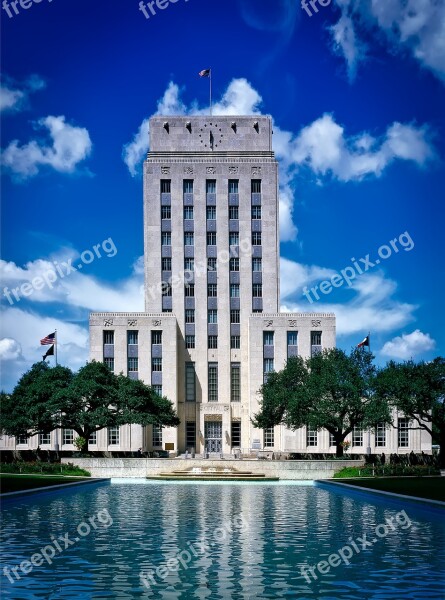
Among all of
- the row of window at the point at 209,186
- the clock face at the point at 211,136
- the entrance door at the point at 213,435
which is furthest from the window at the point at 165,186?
the entrance door at the point at 213,435

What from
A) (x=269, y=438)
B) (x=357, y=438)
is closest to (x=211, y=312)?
(x=269, y=438)

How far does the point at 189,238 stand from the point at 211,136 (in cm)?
1267

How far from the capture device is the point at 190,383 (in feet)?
283

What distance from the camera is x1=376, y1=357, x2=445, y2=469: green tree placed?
54531mm

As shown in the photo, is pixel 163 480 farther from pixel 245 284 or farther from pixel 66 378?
pixel 245 284

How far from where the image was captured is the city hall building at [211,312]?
271 feet

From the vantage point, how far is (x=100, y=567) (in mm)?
16781

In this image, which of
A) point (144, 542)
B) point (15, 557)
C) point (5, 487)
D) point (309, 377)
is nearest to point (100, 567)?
point (15, 557)

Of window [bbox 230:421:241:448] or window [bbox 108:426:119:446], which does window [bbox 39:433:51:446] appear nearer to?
window [bbox 108:426:119:446]

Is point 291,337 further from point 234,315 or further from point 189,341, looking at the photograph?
point 189,341

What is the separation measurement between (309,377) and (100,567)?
4677 centimetres

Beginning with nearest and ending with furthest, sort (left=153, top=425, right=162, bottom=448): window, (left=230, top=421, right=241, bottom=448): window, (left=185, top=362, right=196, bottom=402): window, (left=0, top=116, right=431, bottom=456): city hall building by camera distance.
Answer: (left=153, top=425, right=162, bottom=448): window
(left=0, top=116, right=431, bottom=456): city hall building
(left=230, top=421, right=241, bottom=448): window
(left=185, top=362, right=196, bottom=402): window

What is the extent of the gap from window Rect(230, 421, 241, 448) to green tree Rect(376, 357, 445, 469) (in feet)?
102

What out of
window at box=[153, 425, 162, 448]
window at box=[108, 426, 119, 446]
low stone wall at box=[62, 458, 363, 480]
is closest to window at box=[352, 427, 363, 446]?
window at box=[153, 425, 162, 448]
